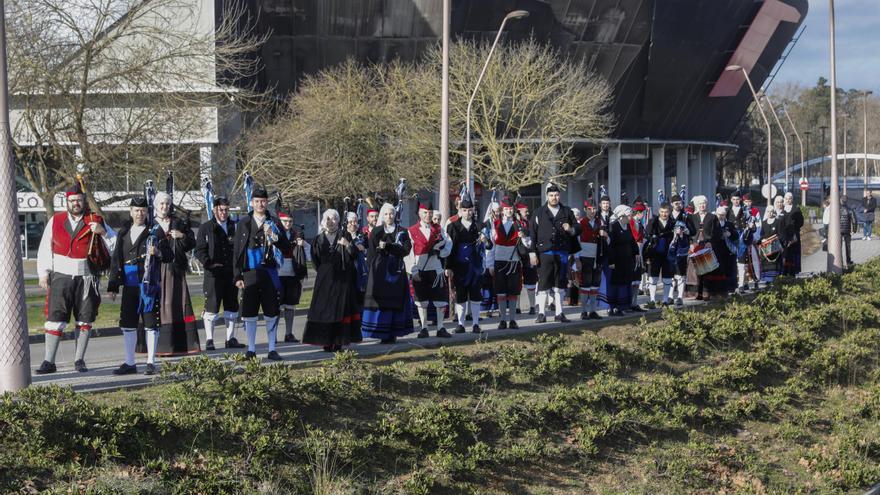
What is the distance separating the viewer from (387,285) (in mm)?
13320

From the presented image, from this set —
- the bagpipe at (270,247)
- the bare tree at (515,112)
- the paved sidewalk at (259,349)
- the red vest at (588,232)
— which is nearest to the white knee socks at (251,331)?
the paved sidewalk at (259,349)

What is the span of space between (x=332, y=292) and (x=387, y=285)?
44.5 inches

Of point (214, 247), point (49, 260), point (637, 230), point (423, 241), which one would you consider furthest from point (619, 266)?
point (49, 260)

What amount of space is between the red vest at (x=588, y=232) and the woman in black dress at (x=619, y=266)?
295 mm

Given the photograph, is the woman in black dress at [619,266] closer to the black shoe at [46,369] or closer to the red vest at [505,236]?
the red vest at [505,236]

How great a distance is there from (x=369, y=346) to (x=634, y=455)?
4263mm

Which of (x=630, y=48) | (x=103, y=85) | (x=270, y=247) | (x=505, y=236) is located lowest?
(x=270, y=247)

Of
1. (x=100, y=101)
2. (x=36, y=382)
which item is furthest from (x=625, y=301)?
(x=100, y=101)

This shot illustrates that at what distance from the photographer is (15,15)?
70.0 feet

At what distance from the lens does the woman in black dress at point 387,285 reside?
13227mm

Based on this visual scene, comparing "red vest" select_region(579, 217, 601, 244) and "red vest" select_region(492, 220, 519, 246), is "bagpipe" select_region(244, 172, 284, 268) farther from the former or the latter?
"red vest" select_region(579, 217, 601, 244)

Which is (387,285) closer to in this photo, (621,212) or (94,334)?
(621,212)

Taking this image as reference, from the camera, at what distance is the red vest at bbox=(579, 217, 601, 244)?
1722 cm

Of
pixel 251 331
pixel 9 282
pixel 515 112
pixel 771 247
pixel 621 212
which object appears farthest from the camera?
pixel 515 112
